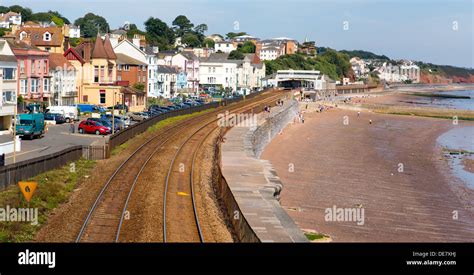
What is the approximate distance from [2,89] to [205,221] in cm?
2956

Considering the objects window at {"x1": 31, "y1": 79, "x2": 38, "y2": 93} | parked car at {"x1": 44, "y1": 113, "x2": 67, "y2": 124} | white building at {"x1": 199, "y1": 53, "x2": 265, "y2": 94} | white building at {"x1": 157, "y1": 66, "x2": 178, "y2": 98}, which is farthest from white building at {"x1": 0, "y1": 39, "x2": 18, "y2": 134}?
white building at {"x1": 199, "y1": 53, "x2": 265, "y2": 94}

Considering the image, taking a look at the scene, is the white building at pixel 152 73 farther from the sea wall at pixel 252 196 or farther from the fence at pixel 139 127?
the sea wall at pixel 252 196

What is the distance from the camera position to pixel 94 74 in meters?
75.3

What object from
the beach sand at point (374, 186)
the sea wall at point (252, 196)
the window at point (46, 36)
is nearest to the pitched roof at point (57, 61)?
the window at point (46, 36)

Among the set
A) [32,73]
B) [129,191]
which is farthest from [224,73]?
[129,191]

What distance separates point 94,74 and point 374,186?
4341cm

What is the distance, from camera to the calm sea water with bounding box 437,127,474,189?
155ft

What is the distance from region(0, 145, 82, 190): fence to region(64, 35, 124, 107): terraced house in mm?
37864

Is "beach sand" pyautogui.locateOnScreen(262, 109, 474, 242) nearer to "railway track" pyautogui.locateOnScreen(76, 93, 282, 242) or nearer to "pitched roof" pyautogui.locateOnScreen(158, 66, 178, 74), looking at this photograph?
"railway track" pyautogui.locateOnScreen(76, 93, 282, 242)

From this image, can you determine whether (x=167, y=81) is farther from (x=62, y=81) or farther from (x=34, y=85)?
(x=34, y=85)

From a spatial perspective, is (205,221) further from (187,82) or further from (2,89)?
(187,82)

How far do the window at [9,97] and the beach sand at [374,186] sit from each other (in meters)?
19.0
